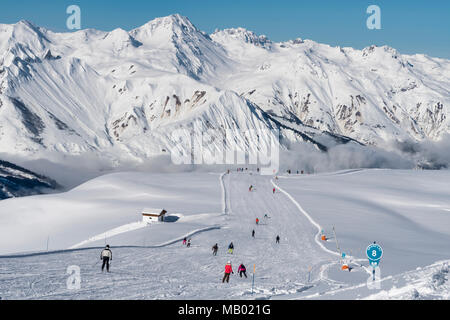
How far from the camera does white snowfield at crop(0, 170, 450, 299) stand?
24.2 metres

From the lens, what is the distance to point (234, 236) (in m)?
51.5

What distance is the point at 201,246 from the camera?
44.3 metres

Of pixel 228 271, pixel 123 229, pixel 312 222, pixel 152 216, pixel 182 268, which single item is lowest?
pixel 123 229

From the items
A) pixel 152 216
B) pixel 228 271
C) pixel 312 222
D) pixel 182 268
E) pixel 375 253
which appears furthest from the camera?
pixel 152 216

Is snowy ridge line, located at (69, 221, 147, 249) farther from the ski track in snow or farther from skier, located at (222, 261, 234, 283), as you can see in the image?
skier, located at (222, 261, 234, 283)

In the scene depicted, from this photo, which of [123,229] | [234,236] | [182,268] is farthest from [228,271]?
[123,229]

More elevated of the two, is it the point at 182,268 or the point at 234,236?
the point at 182,268

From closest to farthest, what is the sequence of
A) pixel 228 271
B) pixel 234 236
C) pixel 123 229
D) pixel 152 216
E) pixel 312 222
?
pixel 228 271
pixel 234 236
pixel 123 229
pixel 312 222
pixel 152 216

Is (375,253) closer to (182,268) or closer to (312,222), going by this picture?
(182,268)

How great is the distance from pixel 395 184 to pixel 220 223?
238 ft

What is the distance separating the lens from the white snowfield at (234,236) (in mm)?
24250

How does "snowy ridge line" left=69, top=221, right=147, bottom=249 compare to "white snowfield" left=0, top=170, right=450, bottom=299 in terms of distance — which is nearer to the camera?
"white snowfield" left=0, top=170, right=450, bottom=299

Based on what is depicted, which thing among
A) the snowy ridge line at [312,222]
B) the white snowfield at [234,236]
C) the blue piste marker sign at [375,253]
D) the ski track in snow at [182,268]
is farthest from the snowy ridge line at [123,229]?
the blue piste marker sign at [375,253]

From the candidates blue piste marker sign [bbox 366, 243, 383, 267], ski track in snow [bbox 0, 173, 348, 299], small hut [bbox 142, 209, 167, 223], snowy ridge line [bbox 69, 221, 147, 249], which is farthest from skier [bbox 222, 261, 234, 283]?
small hut [bbox 142, 209, 167, 223]
